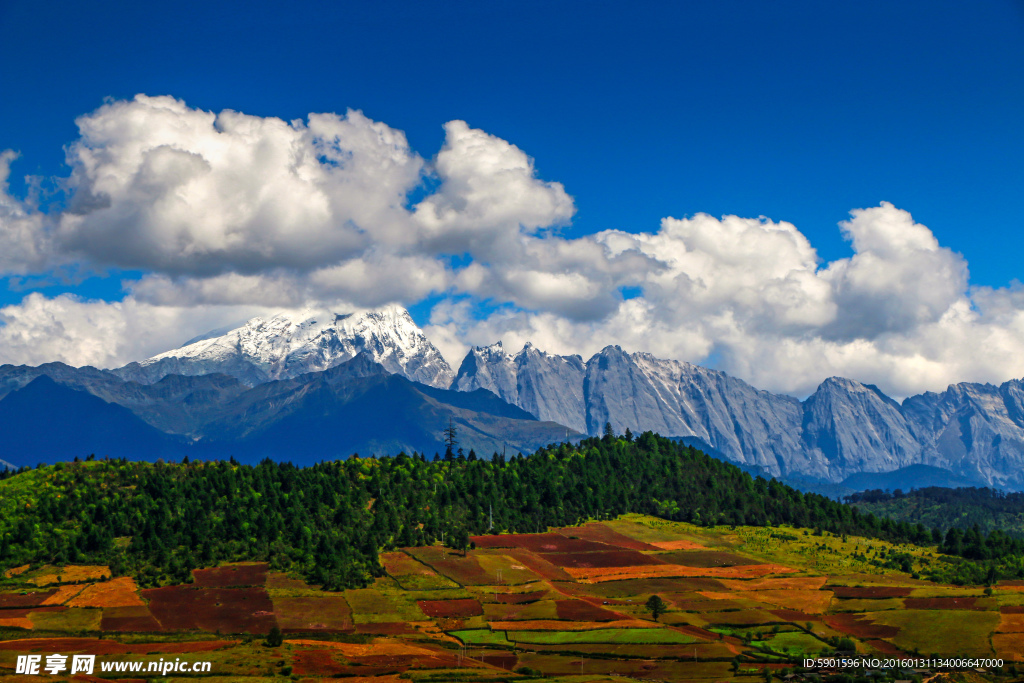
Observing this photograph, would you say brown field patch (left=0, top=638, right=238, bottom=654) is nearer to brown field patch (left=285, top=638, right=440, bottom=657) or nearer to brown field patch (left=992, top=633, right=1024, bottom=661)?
brown field patch (left=285, top=638, right=440, bottom=657)

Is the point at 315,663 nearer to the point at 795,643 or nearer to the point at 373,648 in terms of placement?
the point at 373,648

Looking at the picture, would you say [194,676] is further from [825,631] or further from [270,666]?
[825,631]

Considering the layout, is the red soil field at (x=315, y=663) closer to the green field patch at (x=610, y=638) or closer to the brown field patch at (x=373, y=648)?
the brown field patch at (x=373, y=648)

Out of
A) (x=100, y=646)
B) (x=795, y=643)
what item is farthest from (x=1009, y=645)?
(x=100, y=646)

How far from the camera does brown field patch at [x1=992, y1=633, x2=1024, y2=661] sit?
7047 inches

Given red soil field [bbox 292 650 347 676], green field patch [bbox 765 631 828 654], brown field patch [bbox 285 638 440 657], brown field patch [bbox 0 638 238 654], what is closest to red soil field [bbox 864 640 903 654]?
green field patch [bbox 765 631 828 654]

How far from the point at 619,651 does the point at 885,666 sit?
5004 cm

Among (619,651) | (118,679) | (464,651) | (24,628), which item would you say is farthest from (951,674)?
(24,628)

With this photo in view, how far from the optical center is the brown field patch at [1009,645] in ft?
587

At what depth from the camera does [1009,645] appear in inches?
7328

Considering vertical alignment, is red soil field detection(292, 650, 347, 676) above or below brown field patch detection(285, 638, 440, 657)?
below

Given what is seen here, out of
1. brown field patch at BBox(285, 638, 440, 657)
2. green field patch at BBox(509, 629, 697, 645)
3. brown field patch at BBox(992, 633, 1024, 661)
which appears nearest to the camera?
brown field patch at BBox(992, 633, 1024, 661)

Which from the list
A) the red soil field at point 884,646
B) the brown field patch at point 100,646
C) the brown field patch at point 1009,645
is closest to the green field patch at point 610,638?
the red soil field at point 884,646

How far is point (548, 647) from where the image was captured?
191m
